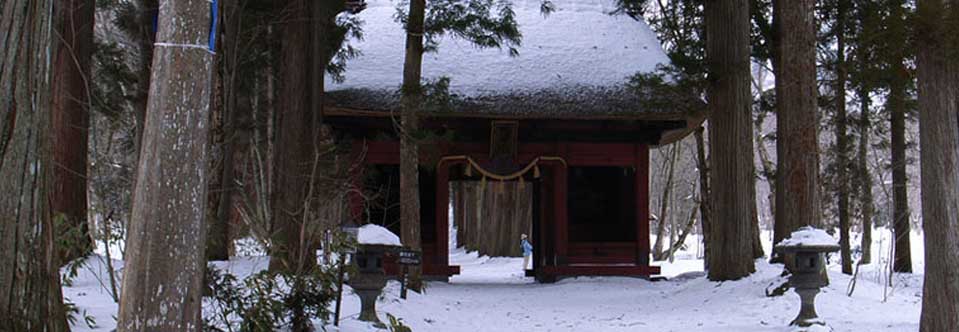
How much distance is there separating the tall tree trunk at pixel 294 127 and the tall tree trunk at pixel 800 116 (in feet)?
19.0

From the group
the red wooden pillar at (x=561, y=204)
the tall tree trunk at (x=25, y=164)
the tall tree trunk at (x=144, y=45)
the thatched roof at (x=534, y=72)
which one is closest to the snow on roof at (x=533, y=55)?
the thatched roof at (x=534, y=72)

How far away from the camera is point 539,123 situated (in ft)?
56.6

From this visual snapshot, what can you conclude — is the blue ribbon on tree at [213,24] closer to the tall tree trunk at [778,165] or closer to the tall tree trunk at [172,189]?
the tall tree trunk at [172,189]

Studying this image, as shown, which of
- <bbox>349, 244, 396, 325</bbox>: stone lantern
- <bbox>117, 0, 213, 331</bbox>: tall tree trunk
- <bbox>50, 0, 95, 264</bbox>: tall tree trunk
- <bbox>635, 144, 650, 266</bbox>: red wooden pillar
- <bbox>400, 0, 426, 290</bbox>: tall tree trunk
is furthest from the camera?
<bbox>635, 144, 650, 266</bbox>: red wooden pillar

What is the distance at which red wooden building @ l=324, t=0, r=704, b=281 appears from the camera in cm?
1602

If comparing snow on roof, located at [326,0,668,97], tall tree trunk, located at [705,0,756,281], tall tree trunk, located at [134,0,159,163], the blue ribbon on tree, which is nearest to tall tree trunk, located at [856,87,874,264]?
snow on roof, located at [326,0,668,97]

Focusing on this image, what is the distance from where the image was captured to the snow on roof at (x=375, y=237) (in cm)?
930

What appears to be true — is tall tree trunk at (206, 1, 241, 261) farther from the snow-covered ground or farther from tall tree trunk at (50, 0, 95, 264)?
tall tree trunk at (50, 0, 95, 264)

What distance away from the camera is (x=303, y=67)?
1282 centimetres

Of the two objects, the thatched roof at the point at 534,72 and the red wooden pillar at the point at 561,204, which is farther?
the red wooden pillar at the point at 561,204

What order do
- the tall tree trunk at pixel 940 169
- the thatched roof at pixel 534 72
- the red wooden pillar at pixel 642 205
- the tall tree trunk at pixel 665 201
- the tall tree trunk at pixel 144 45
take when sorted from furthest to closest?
the tall tree trunk at pixel 665 201, the red wooden pillar at pixel 642 205, the thatched roof at pixel 534 72, the tall tree trunk at pixel 144 45, the tall tree trunk at pixel 940 169

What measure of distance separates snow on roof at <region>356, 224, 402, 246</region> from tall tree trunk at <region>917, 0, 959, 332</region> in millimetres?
4700

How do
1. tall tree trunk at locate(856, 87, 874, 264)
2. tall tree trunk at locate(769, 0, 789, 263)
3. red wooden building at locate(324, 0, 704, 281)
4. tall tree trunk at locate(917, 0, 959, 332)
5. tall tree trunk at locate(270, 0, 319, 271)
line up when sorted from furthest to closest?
1. tall tree trunk at locate(856, 87, 874, 264)
2. red wooden building at locate(324, 0, 704, 281)
3. tall tree trunk at locate(769, 0, 789, 263)
4. tall tree trunk at locate(270, 0, 319, 271)
5. tall tree trunk at locate(917, 0, 959, 332)

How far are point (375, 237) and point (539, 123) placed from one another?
8247mm
